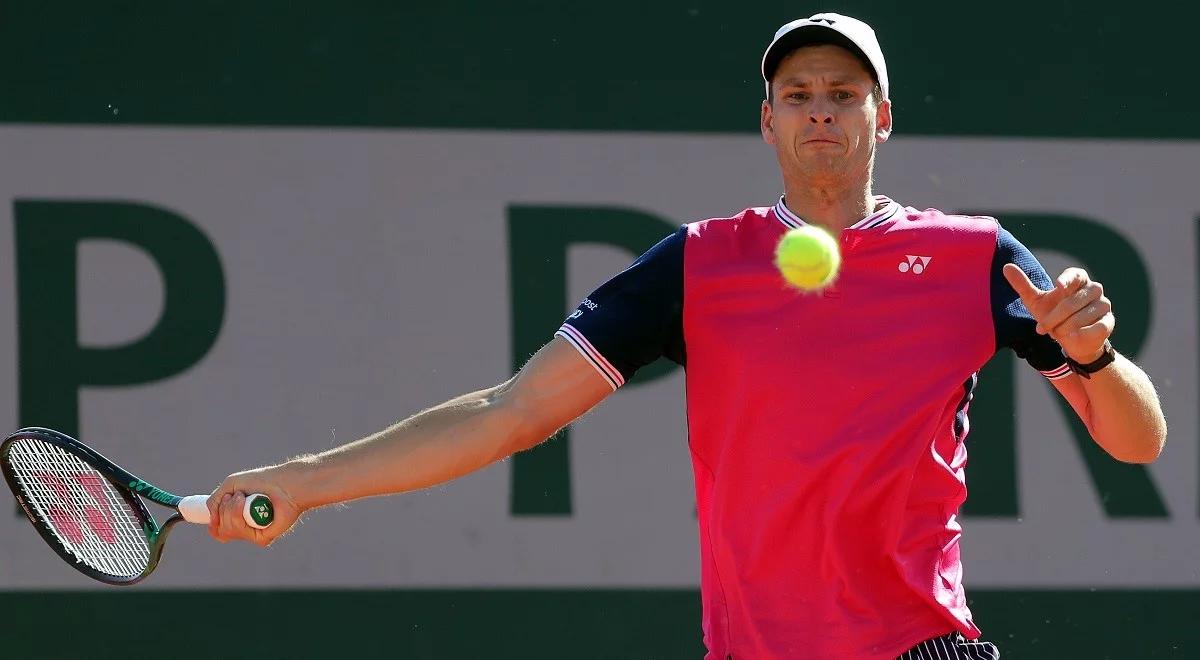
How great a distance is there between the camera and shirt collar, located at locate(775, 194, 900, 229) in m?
2.80

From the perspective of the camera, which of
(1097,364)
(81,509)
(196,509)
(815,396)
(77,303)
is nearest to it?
(1097,364)

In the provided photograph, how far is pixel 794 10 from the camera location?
472 centimetres

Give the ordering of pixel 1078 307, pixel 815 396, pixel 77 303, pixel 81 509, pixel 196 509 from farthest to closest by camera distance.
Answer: pixel 77 303 → pixel 81 509 → pixel 196 509 → pixel 815 396 → pixel 1078 307

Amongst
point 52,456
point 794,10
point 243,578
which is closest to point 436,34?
point 794,10

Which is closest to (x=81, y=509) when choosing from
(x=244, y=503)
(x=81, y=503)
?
(x=81, y=503)

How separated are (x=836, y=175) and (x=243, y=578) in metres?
2.41

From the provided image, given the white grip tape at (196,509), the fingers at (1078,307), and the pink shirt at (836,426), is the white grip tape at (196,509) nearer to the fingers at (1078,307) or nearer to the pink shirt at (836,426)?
the pink shirt at (836,426)

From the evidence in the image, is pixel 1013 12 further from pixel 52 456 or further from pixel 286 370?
pixel 52 456

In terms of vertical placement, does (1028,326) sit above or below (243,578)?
above

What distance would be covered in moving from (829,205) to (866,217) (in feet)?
0.22

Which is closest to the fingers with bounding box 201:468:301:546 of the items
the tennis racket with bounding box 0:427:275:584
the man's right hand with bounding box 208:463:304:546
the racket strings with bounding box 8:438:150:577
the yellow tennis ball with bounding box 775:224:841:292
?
the man's right hand with bounding box 208:463:304:546

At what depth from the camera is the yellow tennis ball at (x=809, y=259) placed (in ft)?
8.75

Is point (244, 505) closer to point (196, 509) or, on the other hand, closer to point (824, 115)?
point (196, 509)

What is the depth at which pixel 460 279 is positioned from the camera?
15.1ft
